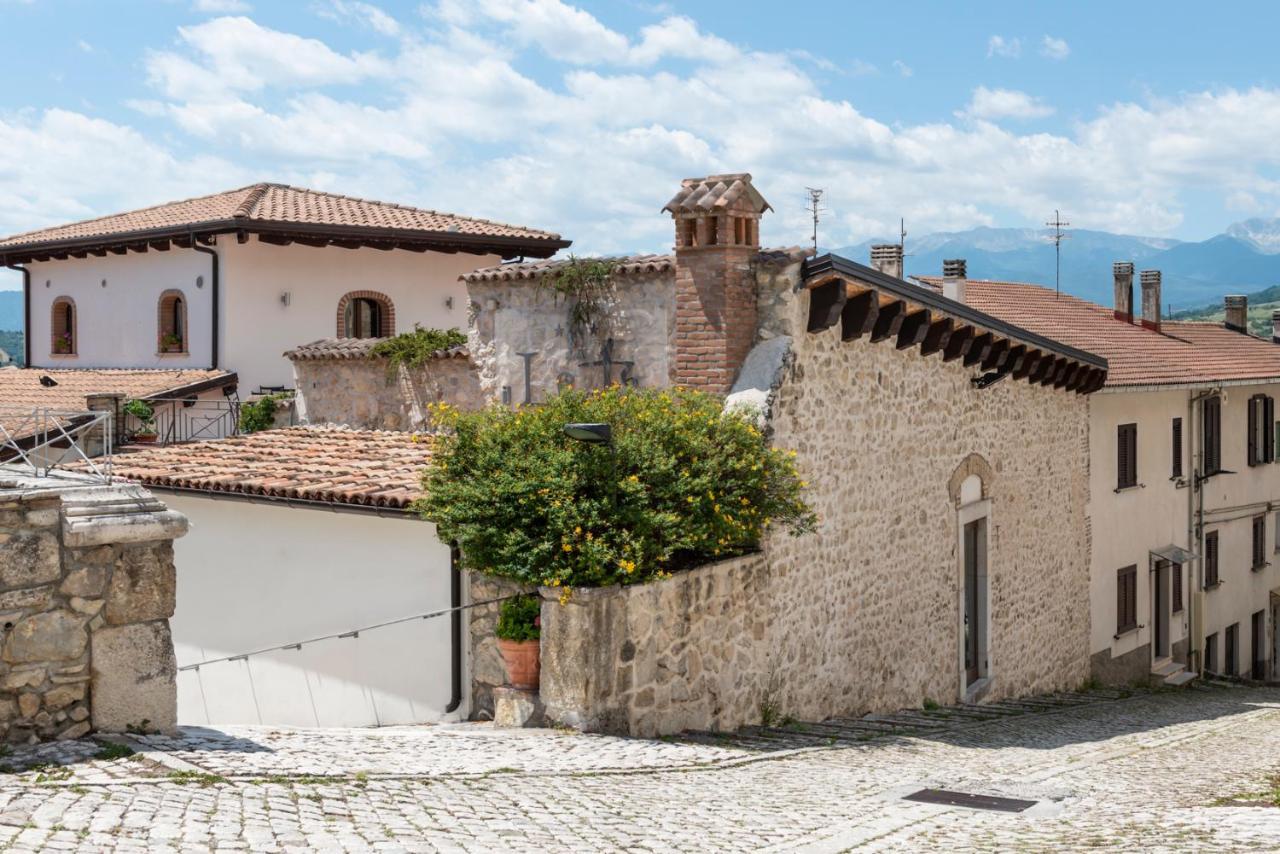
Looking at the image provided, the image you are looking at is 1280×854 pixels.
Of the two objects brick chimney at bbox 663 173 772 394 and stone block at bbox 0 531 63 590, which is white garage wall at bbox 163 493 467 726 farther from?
stone block at bbox 0 531 63 590

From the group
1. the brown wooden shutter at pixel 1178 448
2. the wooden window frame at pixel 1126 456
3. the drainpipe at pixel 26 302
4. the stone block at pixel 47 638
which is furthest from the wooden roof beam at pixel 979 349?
the drainpipe at pixel 26 302

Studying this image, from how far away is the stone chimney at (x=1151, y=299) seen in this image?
1117 inches

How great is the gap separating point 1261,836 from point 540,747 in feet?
15.2

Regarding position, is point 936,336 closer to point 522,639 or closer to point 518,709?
point 522,639

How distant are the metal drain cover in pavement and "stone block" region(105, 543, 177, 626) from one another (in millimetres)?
4948

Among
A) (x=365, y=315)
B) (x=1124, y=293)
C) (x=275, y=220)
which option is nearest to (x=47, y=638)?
(x=275, y=220)

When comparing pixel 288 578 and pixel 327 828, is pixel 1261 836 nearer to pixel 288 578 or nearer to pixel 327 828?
pixel 327 828

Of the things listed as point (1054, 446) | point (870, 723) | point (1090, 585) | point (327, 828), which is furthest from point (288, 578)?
point (1090, 585)

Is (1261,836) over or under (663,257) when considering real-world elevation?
under

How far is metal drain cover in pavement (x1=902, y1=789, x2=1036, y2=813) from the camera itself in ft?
28.2

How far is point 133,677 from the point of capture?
7.48 metres

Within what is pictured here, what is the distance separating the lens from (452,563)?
1120cm

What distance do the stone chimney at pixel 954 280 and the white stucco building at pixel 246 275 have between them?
7434 mm

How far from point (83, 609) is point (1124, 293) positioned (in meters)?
25.2
